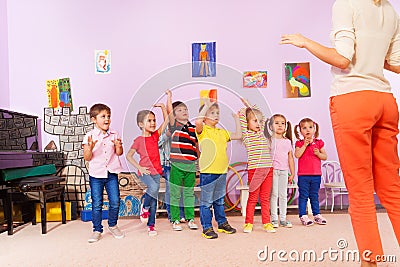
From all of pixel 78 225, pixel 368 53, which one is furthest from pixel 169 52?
pixel 368 53

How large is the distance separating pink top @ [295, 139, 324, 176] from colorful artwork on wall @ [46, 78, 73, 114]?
80.6 inches

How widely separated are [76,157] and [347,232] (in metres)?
2.29

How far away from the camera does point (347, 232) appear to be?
103 inches

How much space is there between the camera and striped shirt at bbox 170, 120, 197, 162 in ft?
9.00

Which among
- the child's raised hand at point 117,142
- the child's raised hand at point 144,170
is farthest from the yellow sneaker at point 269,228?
the child's raised hand at point 117,142

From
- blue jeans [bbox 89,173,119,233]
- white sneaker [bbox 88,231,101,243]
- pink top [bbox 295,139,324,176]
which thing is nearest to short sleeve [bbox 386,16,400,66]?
pink top [bbox 295,139,324,176]

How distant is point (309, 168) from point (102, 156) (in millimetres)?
1493

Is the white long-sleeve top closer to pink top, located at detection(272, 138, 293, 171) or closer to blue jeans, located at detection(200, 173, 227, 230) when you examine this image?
blue jeans, located at detection(200, 173, 227, 230)

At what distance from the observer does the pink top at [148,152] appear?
9.13 feet

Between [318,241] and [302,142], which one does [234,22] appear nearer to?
[302,142]

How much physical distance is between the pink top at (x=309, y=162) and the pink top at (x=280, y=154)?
6.0 inches

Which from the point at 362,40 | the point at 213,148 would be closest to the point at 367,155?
the point at 362,40

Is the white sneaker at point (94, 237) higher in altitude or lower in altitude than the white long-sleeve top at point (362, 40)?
lower

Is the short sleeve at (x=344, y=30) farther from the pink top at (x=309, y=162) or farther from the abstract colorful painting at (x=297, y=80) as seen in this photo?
the abstract colorful painting at (x=297, y=80)
